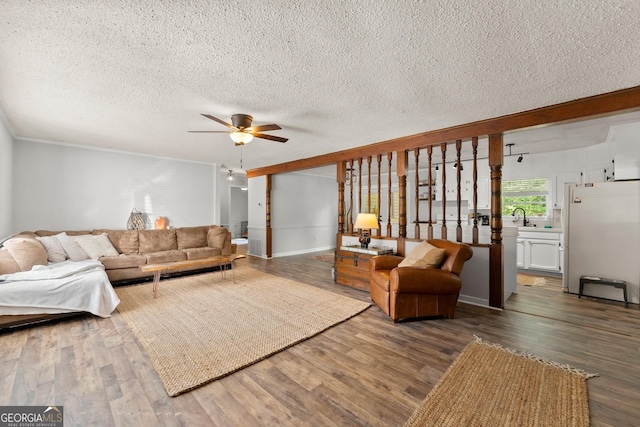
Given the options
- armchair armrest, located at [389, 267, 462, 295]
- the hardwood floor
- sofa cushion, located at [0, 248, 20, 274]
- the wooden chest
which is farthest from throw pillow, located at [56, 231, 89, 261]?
armchair armrest, located at [389, 267, 462, 295]

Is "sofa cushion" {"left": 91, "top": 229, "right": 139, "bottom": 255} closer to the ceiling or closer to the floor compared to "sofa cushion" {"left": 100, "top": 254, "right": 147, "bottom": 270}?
closer to the ceiling

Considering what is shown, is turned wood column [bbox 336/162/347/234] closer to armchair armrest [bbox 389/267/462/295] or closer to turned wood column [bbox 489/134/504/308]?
armchair armrest [bbox 389/267/462/295]

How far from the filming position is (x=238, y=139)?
341cm

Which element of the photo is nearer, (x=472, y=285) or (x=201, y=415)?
(x=201, y=415)

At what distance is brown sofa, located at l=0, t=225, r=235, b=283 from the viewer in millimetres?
4318

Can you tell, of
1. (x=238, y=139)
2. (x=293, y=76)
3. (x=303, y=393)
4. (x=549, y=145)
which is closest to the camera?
(x=303, y=393)

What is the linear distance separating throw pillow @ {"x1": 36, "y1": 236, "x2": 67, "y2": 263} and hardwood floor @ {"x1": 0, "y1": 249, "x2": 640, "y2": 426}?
1.70 metres

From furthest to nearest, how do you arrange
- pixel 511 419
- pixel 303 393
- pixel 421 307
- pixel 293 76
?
pixel 421 307 → pixel 293 76 → pixel 303 393 → pixel 511 419

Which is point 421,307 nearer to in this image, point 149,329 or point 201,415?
point 201,415

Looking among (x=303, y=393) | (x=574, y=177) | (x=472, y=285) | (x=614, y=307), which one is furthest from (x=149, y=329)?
(x=574, y=177)

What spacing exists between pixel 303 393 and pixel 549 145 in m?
5.90

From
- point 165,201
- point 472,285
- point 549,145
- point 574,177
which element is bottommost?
point 472,285

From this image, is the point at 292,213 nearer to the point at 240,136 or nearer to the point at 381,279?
the point at 240,136

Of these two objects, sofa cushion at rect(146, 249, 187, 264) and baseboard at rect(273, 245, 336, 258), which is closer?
sofa cushion at rect(146, 249, 187, 264)
